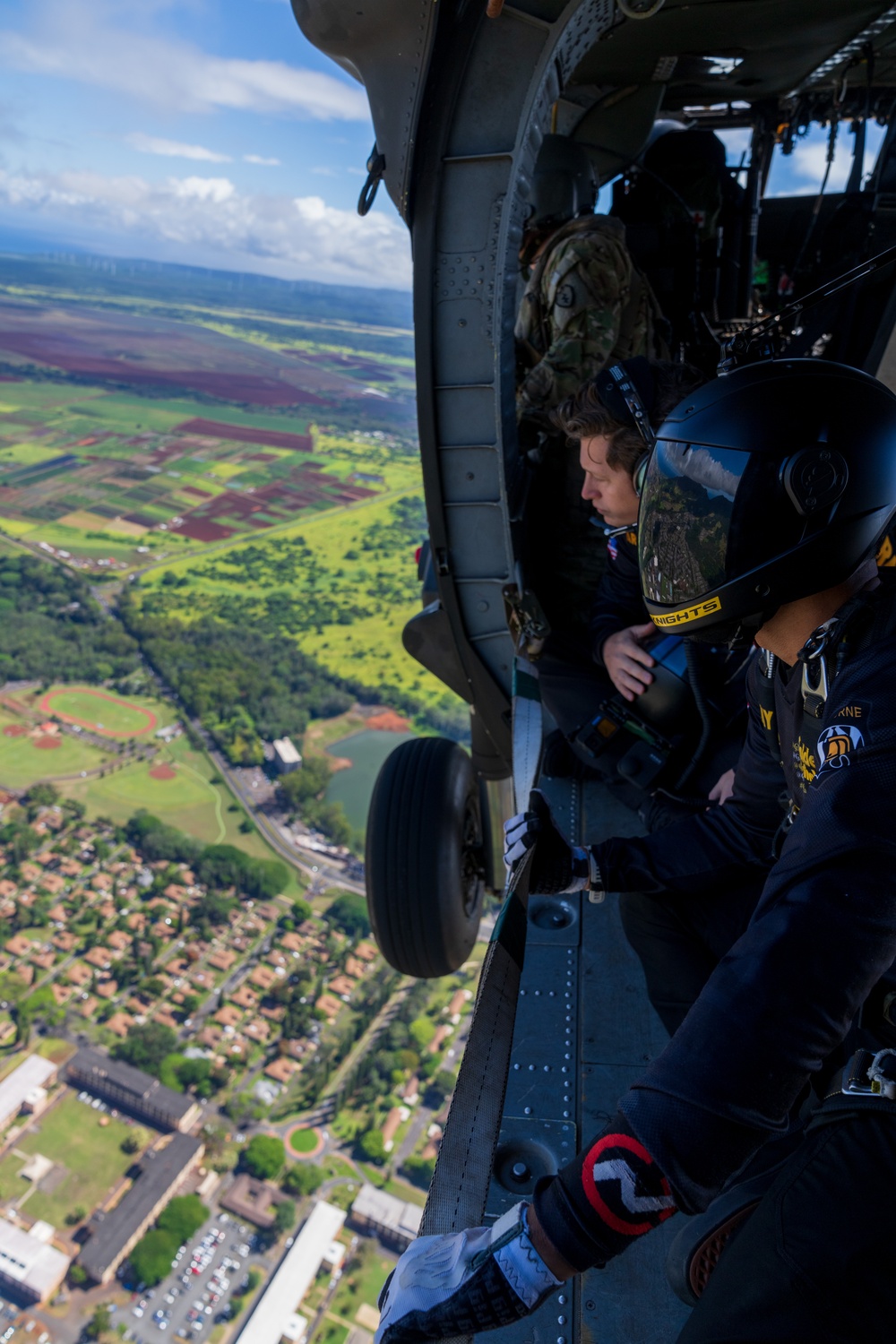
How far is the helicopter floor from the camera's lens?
68.9 inches

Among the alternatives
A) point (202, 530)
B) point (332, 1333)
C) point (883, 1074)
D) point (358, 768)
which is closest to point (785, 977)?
point (883, 1074)

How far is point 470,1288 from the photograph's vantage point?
118 centimetres

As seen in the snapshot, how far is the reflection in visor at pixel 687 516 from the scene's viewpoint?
55.2 inches

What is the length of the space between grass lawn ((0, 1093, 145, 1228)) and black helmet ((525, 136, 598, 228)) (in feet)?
63.3

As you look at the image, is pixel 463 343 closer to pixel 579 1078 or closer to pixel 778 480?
pixel 778 480

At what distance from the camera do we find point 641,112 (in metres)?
5.05

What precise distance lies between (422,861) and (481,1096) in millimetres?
2896

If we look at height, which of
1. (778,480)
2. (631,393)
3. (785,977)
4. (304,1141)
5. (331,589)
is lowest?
(304,1141)

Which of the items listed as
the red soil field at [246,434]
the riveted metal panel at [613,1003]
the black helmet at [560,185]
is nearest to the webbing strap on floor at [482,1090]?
the riveted metal panel at [613,1003]

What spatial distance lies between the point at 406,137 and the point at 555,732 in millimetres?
2264

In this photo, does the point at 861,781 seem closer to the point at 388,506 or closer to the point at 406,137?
the point at 406,137

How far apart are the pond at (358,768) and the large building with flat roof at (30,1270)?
47.2 feet

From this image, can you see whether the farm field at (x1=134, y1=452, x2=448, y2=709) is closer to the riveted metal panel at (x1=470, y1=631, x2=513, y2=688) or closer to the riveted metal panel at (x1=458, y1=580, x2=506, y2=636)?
the riveted metal panel at (x1=470, y1=631, x2=513, y2=688)

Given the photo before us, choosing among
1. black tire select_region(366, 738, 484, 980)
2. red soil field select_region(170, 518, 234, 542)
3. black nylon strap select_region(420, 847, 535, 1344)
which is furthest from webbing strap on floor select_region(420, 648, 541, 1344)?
red soil field select_region(170, 518, 234, 542)
